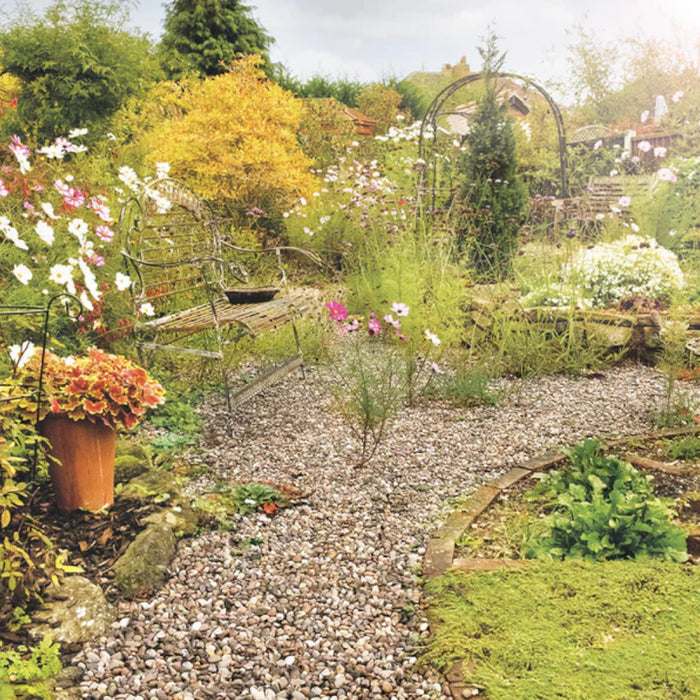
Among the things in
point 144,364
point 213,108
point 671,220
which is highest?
point 213,108

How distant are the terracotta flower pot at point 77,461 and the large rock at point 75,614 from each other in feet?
1.29

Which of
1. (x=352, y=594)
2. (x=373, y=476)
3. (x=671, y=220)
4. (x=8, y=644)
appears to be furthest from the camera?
(x=671, y=220)

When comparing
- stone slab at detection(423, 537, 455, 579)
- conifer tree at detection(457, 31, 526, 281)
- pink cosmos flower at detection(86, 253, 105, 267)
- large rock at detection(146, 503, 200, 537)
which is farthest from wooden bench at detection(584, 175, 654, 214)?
large rock at detection(146, 503, 200, 537)

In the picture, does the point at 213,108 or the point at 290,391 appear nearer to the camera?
the point at 290,391

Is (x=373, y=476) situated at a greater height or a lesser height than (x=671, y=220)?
lesser

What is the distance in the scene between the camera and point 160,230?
463 centimetres

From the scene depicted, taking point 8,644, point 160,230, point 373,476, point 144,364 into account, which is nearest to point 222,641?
point 8,644

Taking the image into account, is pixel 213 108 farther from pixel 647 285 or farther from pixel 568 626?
pixel 568 626

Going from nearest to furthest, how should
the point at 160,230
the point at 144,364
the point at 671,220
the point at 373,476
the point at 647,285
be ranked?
the point at 373,476 → the point at 144,364 → the point at 160,230 → the point at 647,285 → the point at 671,220

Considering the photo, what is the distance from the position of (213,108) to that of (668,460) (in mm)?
6371

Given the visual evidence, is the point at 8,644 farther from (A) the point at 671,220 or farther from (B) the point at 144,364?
(A) the point at 671,220

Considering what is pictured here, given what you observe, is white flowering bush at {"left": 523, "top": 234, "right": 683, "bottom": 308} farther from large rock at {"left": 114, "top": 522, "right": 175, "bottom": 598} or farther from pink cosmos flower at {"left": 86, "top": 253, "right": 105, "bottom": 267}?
large rock at {"left": 114, "top": 522, "right": 175, "bottom": 598}

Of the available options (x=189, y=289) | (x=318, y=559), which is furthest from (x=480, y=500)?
(x=189, y=289)

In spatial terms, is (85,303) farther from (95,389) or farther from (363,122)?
(363,122)
